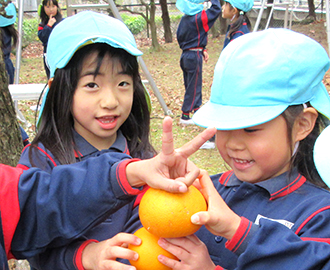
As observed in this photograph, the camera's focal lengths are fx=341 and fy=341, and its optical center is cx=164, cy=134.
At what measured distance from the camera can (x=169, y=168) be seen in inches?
51.3

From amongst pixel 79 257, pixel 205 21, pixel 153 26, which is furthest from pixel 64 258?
pixel 153 26

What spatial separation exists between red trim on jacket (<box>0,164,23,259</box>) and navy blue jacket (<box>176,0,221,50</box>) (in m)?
6.91

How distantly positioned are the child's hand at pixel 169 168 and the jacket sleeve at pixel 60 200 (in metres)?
0.06

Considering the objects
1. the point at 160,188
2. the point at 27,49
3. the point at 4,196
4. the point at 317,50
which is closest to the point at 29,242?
the point at 4,196

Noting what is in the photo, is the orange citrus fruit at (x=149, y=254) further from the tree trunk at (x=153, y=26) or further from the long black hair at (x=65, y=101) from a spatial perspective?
the tree trunk at (x=153, y=26)

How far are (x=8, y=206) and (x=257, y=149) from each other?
105 centimetres

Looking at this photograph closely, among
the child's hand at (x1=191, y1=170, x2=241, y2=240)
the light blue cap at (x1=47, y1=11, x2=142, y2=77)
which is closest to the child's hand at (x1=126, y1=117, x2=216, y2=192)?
the child's hand at (x1=191, y1=170, x2=241, y2=240)

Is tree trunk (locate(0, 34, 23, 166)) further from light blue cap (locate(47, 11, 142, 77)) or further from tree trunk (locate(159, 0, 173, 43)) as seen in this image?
tree trunk (locate(159, 0, 173, 43))

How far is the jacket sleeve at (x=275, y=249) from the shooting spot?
3.95 feet

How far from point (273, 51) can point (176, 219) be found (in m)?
0.84

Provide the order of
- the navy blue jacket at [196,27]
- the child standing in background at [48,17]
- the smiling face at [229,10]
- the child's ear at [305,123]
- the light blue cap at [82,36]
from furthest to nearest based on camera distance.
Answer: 1. the child standing in background at [48,17]
2. the navy blue jacket at [196,27]
3. the smiling face at [229,10]
4. the light blue cap at [82,36]
5. the child's ear at [305,123]

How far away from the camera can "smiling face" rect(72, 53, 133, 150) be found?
6.17 feet

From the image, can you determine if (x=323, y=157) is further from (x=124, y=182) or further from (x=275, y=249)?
(x=124, y=182)

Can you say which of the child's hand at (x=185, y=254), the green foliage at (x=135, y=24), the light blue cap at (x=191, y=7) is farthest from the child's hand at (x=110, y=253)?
the green foliage at (x=135, y=24)
